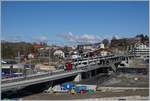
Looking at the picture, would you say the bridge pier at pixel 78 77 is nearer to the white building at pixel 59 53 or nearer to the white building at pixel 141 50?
the white building at pixel 59 53

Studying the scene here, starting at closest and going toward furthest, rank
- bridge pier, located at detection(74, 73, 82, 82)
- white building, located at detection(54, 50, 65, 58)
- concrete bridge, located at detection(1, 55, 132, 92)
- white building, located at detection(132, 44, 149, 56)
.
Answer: concrete bridge, located at detection(1, 55, 132, 92)
bridge pier, located at detection(74, 73, 82, 82)
white building, located at detection(54, 50, 65, 58)
white building, located at detection(132, 44, 149, 56)

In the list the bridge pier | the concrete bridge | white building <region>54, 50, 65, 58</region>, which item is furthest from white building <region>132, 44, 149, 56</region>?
the bridge pier

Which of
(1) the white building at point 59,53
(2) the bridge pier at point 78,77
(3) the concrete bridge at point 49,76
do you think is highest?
(1) the white building at point 59,53

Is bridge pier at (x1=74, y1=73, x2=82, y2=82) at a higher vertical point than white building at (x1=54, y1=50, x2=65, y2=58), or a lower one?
lower

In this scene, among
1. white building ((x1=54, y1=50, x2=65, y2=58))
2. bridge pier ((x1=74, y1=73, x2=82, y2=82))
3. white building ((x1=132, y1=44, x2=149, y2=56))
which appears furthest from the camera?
white building ((x1=132, y1=44, x2=149, y2=56))

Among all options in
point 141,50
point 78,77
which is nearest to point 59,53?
point 141,50

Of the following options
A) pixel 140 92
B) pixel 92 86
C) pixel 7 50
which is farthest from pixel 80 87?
pixel 7 50

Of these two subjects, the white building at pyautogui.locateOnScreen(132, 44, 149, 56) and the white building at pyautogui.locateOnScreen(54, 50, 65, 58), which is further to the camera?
the white building at pyautogui.locateOnScreen(132, 44, 149, 56)

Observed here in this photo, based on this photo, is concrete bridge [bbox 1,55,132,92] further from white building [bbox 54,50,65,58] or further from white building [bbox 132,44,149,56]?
white building [bbox 132,44,149,56]

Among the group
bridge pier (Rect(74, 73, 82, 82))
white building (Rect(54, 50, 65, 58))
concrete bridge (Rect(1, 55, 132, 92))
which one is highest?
white building (Rect(54, 50, 65, 58))

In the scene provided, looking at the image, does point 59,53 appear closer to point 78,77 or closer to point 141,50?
point 141,50

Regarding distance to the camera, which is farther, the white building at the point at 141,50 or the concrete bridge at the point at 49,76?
the white building at the point at 141,50

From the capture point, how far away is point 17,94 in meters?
17.4

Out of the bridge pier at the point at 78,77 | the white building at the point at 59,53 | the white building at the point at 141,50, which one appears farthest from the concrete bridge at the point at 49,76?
the white building at the point at 141,50
